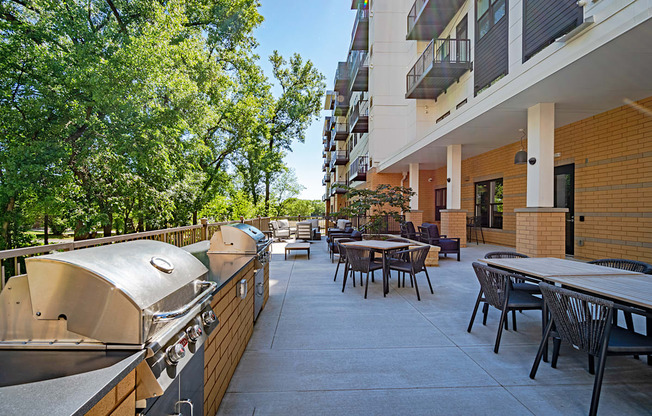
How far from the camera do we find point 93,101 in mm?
9398

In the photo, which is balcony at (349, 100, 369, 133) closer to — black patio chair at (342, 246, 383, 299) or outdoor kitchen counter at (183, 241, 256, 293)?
black patio chair at (342, 246, 383, 299)

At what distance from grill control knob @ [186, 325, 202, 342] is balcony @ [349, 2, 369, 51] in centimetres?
1984

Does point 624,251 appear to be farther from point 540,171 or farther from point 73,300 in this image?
point 73,300

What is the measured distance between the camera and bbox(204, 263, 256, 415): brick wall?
1.90 m

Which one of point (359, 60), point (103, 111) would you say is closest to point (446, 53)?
point (359, 60)

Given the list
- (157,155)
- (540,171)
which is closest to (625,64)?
(540,171)

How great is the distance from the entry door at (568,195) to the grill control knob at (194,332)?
9.30m

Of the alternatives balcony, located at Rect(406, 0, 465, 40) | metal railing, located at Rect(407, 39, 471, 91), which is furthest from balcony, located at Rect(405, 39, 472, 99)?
balcony, located at Rect(406, 0, 465, 40)

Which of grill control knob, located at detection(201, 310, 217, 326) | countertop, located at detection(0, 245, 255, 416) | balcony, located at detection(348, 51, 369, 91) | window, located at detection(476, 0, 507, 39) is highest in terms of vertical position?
balcony, located at detection(348, 51, 369, 91)

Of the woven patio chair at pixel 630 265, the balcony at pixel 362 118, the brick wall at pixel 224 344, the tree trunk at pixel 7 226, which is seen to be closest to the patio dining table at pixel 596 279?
the woven patio chair at pixel 630 265

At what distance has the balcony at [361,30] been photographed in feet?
57.1

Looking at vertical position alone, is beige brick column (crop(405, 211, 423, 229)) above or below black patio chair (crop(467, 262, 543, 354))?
above

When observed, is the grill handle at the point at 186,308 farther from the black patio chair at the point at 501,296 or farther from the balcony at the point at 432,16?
the balcony at the point at 432,16

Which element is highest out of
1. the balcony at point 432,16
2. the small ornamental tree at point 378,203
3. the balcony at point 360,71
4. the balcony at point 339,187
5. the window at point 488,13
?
the balcony at point 360,71
